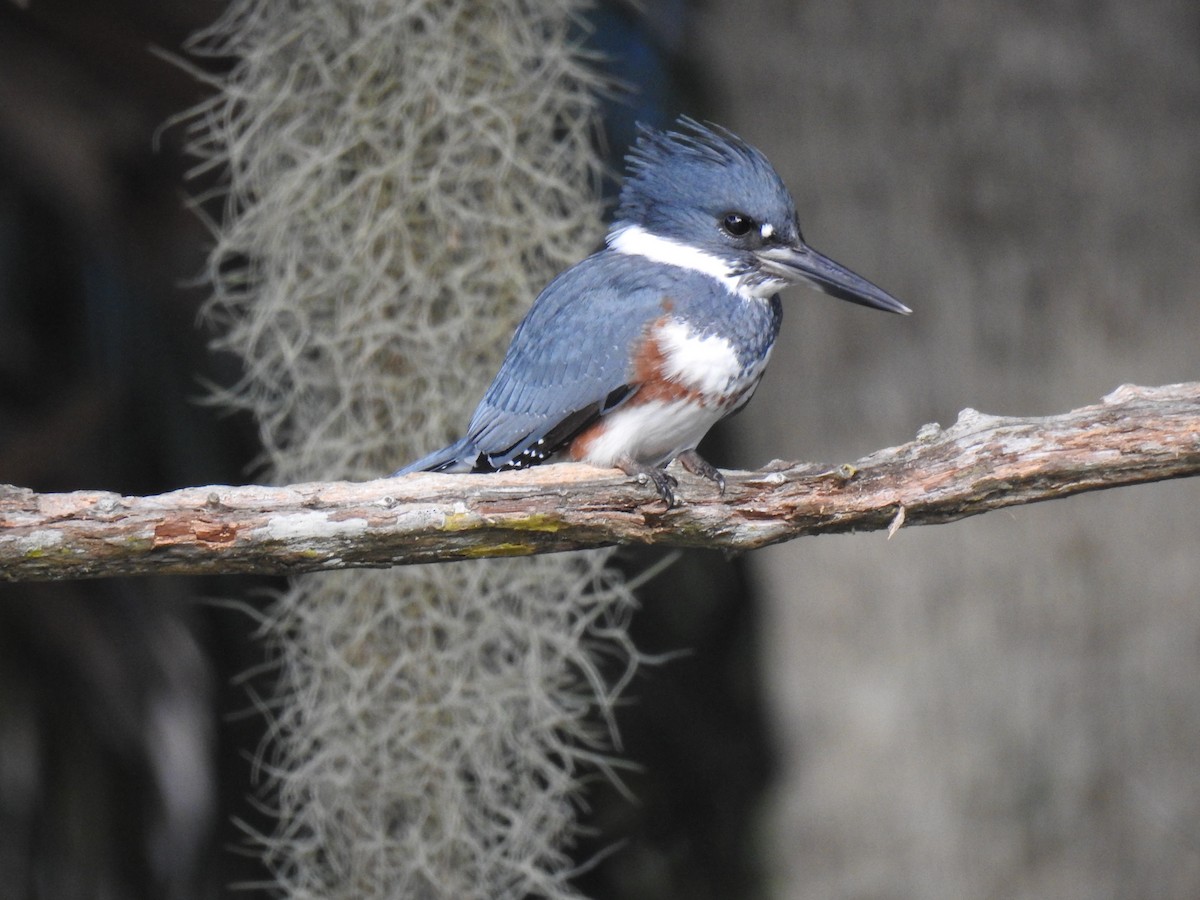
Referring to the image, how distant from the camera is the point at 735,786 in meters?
2.97

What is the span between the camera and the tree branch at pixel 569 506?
1.30 m

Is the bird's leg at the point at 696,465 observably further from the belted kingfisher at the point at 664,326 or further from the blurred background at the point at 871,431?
the blurred background at the point at 871,431

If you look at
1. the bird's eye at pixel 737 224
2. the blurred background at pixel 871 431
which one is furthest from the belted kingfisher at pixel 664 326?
the blurred background at pixel 871 431

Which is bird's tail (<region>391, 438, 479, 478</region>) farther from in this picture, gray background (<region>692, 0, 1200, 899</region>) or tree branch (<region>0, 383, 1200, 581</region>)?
gray background (<region>692, 0, 1200, 899</region>)

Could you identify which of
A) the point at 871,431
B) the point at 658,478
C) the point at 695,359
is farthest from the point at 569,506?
the point at 871,431

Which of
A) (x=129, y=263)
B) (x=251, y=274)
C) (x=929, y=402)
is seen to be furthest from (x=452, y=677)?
(x=129, y=263)

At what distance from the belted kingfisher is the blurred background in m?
0.51

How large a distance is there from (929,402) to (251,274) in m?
1.11

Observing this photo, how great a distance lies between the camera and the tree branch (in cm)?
130

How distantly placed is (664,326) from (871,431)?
691mm

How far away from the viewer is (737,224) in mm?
1821

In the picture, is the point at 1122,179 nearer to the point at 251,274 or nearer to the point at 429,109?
the point at 429,109

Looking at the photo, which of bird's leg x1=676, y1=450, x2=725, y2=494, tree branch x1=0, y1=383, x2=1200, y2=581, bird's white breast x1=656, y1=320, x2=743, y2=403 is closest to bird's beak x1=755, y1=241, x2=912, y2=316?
bird's white breast x1=656, y1=320, x2=743, y2=403

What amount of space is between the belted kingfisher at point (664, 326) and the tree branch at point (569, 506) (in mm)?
304
